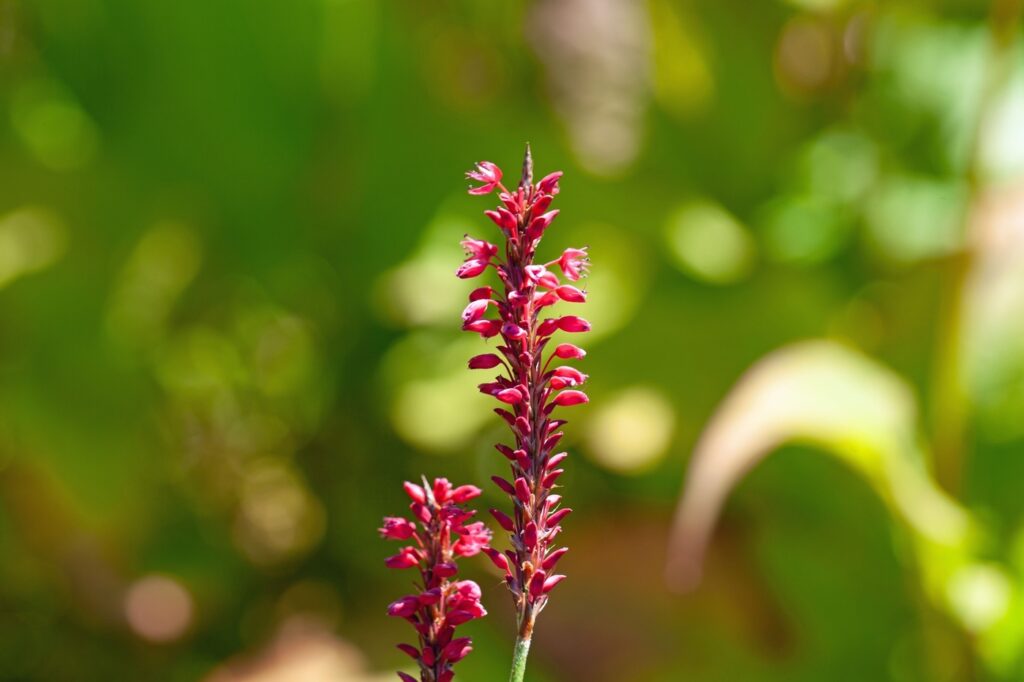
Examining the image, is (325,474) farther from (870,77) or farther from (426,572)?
(426,572)

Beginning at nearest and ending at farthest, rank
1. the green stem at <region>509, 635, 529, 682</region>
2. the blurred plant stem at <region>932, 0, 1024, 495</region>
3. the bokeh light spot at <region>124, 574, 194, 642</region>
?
the green stem at <region>509, 635, 529, 682</region> → the blurred plant stem at <region>932, 0, 1024, 495</region> → the bokeh light spot at <region>124, 574, 194, 642</region>

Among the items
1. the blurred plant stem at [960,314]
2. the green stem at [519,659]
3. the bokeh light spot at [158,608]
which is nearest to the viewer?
the green stem at [519,659]

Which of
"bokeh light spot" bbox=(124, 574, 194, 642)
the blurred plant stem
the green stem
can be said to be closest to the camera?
the green stem

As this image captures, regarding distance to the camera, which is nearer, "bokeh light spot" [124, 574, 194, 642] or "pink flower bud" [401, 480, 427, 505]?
"pink flower bud" [401, 480, 427, 505]

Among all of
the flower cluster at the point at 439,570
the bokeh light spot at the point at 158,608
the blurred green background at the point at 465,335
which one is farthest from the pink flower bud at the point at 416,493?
the bokeh light spot at the point at 158,608

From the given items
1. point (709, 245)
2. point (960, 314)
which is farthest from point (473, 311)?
point (709, 245)

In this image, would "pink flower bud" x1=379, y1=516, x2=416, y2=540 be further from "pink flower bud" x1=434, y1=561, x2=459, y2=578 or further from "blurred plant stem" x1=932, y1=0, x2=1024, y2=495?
"blurred plant stem" x1=932, y1=0, x2=1024, y2=495

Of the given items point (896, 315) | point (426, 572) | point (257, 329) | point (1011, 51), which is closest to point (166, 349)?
point (257, 329)

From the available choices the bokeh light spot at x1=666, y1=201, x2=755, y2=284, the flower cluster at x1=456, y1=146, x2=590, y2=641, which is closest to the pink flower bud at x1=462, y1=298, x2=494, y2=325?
the flower cluster at x1=456, y1=146, x2=590, y2=641

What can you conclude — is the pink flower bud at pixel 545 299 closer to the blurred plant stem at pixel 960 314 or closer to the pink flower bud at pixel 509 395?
the pink flower bud at pixel 509 395
